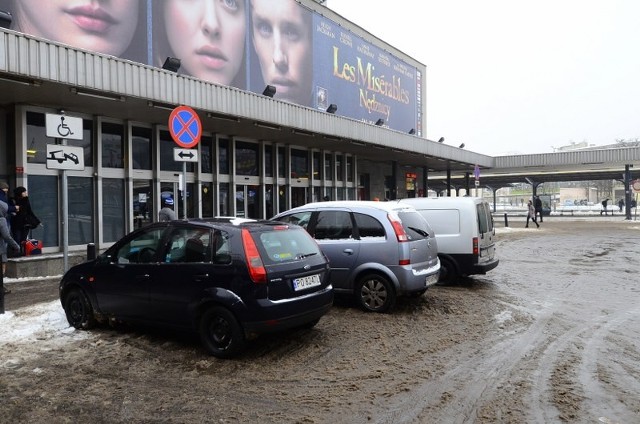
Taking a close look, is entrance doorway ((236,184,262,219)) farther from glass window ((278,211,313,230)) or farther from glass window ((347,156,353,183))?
glass window ((278,211,313,230))

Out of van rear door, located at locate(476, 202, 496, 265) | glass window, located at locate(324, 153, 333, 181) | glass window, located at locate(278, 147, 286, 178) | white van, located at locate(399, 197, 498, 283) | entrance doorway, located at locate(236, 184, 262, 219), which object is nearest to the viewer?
white van, located at locate(399, 197, 498, 283)

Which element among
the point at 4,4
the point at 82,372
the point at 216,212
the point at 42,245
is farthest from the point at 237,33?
the point at 82,372

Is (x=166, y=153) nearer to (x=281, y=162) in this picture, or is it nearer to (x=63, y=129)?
(x=281, y=162)

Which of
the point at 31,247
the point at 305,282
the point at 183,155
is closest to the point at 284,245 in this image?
the point at 305,282

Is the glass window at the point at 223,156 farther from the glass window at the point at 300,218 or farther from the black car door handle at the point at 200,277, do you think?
the black car door handle at the point at 200,277

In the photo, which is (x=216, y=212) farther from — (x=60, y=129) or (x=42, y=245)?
(x=60, y=129)

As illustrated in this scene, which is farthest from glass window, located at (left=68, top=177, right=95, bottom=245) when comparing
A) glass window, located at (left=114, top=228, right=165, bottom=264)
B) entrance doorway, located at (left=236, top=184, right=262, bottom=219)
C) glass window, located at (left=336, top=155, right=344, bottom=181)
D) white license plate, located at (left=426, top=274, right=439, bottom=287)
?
glass window, located at (left=336, top=155, right=344, bottom=181)

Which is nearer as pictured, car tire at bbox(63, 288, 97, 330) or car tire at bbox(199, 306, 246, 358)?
car tire at bbox(199, 306, 246, 358)

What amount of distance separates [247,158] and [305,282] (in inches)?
505

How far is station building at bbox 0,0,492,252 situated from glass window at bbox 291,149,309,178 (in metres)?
0.05

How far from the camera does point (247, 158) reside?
702 inches

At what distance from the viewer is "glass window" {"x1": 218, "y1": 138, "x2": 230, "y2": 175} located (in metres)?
16.6

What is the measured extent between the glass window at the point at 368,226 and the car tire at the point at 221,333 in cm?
295

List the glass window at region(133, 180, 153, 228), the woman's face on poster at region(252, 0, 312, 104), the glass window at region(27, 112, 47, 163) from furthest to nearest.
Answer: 1. the woman's face on poster at region(252, 0, 312, 104)
2. the glass window at region(133, 180, 153, 228)
3. the glass window at region(27, 112, 47, 163)
